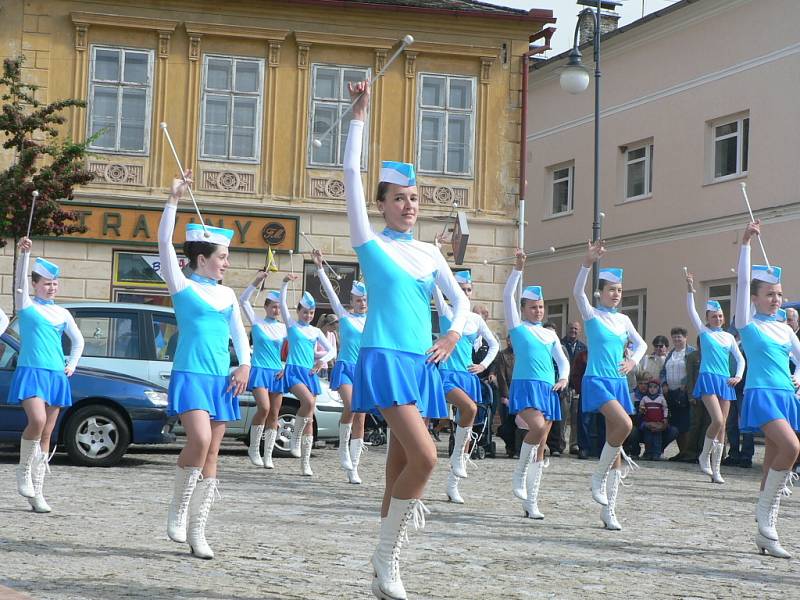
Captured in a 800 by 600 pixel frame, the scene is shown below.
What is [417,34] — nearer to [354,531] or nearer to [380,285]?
[354,531]

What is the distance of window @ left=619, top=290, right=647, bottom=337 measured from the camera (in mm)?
32594

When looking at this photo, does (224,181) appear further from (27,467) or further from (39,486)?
(39,486)

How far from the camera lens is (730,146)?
97.7 ft

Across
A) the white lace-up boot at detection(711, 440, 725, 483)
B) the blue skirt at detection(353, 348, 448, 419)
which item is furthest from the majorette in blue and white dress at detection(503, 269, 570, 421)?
the blue skirt at detection(353, 348, 448, 419)

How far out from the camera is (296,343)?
15891 millimetres

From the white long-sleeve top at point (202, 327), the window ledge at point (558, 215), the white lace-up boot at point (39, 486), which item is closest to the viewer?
the white long-sleeve top at point (202, 327)

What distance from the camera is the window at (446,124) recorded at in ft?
93.4

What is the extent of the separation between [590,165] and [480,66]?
284 inches

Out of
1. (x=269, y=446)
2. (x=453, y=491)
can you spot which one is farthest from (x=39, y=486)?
(x=269, y=446)

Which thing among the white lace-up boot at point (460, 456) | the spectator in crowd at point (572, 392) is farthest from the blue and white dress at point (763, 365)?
the spectator in crowd at point (572, 392)

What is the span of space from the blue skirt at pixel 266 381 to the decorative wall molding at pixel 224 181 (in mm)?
12482

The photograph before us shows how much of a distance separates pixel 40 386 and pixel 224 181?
17.1 m

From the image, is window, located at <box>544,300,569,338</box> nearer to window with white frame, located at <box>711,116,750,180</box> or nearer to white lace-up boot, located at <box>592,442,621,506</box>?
window with white frame, located at <box>711,116,750,180</box>

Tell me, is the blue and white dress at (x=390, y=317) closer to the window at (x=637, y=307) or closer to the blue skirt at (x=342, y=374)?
the blue skirt at (x=342, y=374)
